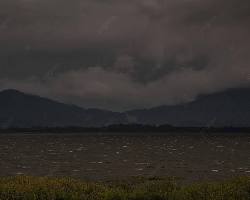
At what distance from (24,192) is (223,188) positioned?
12347mm

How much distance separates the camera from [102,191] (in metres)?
31.6

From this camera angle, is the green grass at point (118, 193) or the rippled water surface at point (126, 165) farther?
the rippled water surface at point (126, 165)

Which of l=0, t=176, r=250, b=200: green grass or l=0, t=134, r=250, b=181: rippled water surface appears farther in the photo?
l=0, t=134, r=250, b=181: rippled water surface

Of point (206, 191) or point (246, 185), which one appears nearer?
point (206, 191)

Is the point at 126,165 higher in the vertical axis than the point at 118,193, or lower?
lower

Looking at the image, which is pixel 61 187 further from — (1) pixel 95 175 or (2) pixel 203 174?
(2) pixel 203 174

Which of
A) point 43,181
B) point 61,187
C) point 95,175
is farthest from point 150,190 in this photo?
point 95,175

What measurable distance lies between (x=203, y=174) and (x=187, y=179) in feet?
24.6

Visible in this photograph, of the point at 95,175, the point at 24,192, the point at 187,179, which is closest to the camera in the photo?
the point at 24,192

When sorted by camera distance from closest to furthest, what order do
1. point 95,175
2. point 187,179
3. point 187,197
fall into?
1. point 187,197
2. point 187,179
3. point 95,175

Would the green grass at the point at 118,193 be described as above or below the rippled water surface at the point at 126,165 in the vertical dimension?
above

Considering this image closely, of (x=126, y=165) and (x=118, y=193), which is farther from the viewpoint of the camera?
(x=126, y=165)

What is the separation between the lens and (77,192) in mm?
29938

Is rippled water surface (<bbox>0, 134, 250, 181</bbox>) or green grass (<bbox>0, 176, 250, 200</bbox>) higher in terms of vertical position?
green grass (<bbox>0, 176, 250, 200</bbox>)
